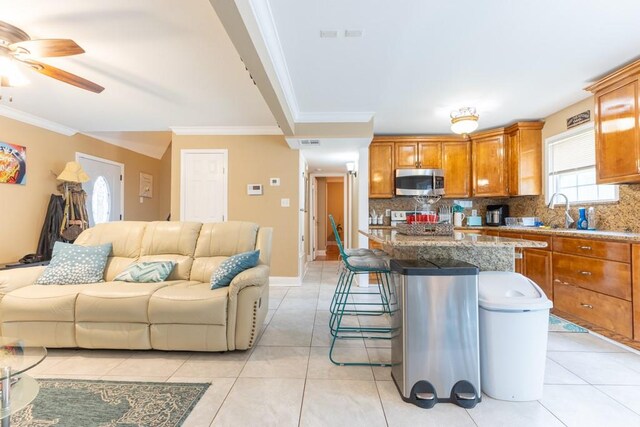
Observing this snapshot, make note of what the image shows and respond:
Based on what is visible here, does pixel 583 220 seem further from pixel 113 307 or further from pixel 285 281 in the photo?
pixel 113 307

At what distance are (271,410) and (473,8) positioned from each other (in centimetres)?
276

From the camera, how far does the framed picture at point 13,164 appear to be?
3627 millimetres

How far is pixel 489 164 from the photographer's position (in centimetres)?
443

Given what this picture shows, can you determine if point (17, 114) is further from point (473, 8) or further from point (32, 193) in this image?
point (473, 8)

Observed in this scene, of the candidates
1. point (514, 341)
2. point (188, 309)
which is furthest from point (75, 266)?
point (514, 341)

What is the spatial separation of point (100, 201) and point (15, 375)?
4.62m

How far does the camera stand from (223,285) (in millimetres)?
2342

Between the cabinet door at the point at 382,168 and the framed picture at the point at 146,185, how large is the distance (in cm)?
465

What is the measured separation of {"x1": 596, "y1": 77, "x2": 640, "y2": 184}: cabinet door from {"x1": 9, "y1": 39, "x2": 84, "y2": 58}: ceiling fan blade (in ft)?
14.2

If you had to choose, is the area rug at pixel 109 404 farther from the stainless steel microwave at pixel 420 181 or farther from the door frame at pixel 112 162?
the door frame at pixel 112 162

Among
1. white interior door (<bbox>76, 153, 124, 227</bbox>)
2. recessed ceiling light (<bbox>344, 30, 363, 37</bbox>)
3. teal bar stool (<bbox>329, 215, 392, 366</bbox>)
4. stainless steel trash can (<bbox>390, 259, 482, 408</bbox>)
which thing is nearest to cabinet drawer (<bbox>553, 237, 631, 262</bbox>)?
stainless steel trash can (<bbox>390, 259, 482, 408</bbox>)

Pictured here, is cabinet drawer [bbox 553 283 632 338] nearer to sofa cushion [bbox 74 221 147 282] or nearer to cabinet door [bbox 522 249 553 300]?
cabinet door [bbox 522 249 553 300]

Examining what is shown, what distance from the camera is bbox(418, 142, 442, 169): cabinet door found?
4643 millimetres

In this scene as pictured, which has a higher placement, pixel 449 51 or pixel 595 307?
pixel 449 51
